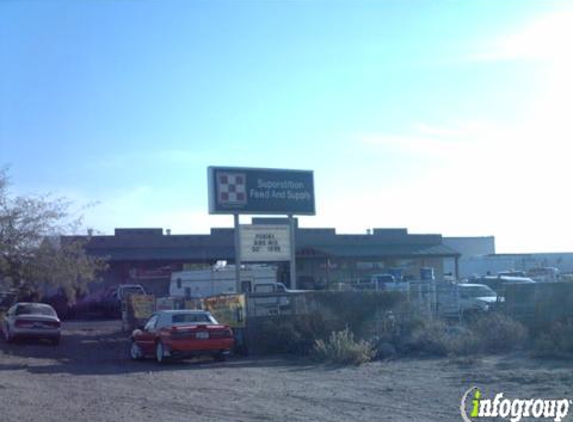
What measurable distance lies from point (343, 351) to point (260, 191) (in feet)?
39.0

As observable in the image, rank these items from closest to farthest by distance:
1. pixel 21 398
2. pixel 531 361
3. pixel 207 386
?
pixel 21 398
pixel 207 386
pixel 531 361

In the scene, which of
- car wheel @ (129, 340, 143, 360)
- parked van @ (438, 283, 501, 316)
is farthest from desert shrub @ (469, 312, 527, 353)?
car wheel @ (129, 340, 143, 360)

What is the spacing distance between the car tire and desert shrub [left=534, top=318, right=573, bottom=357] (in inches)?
385

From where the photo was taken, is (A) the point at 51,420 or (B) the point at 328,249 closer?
(A) the point at 51,420

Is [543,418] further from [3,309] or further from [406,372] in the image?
[3,309]

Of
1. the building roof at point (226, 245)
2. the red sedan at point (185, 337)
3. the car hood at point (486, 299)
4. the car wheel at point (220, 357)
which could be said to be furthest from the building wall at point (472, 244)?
the red sedan at point (185, 337)

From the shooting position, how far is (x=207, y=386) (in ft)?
58.1

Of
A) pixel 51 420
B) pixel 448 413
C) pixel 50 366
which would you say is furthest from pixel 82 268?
pixel 448 413

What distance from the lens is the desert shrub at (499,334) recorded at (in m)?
23.8

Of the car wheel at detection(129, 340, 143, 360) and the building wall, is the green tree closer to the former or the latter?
the car wheel at detection(129, 340, 143, 360)

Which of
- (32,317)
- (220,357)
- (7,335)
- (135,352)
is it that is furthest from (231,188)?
(7,335)

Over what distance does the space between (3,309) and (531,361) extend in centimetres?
2368

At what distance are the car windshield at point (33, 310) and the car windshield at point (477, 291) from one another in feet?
53.9

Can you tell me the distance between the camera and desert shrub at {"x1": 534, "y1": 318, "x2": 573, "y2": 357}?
21.4 metres
